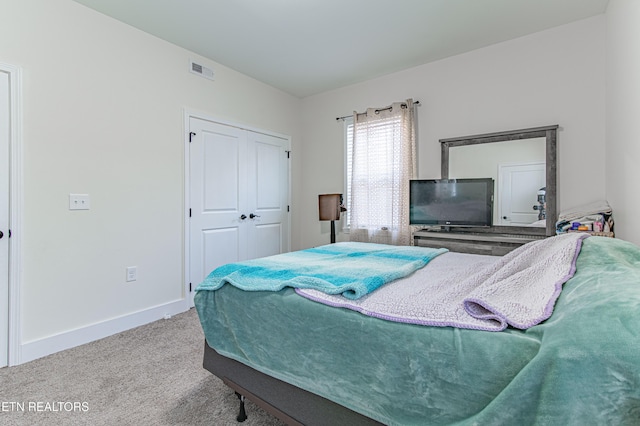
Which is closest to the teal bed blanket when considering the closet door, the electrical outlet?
the electrical outlet

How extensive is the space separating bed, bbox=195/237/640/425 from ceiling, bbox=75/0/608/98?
7.37ft

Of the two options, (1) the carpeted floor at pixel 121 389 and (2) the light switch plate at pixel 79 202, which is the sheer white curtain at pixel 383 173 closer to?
(1) the carpeted floor at pixel 121 389

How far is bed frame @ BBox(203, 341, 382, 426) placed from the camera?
3.82ft

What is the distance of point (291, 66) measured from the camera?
3.65 m

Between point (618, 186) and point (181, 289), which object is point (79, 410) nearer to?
point (181, 289)

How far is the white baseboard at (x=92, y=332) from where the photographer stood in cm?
228

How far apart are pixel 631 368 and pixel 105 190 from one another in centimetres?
326

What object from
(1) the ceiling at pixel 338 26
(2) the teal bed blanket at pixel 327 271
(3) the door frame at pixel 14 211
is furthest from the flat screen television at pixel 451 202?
(3) the door frame at pixel 14 211

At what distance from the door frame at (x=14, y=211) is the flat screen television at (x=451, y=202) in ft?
11.2

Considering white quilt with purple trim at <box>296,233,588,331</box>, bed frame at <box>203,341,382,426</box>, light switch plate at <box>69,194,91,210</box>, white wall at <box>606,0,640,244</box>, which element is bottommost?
bed frame at <box>203,341,382,426</box>

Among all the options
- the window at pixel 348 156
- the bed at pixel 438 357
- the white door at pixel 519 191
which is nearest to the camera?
the bed at pixel 438 357

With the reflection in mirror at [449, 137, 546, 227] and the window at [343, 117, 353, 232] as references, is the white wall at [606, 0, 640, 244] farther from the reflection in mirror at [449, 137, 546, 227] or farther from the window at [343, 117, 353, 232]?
the window at [343, 117, 353, 232]

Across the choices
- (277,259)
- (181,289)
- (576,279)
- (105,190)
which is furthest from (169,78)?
(576,279)

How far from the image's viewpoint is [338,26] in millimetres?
2830
